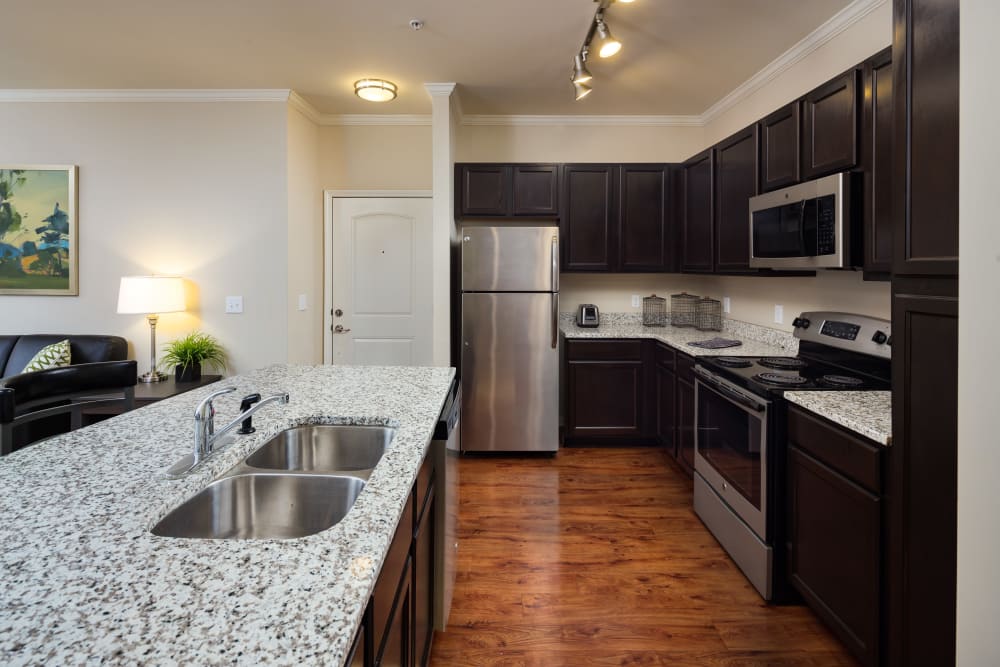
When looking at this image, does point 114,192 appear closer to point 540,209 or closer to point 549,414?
point 540,209

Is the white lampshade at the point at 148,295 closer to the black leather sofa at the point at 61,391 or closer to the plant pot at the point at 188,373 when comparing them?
the plant pot at the point at 188,373

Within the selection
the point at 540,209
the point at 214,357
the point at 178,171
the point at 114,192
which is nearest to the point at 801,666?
the point at 540,209

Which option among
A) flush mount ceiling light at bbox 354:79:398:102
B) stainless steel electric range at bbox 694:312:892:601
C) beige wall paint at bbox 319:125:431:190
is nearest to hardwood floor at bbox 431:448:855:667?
stainless steel electric range at bbox 694:312:892:601

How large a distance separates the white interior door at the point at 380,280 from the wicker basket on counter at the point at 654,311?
1.80 m

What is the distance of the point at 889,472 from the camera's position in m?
1.55

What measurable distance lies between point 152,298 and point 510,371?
8.13ft

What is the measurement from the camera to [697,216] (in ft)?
12.6

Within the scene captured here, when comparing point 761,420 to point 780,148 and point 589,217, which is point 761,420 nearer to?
point 780,148

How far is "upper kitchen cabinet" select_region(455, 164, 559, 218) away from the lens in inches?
164

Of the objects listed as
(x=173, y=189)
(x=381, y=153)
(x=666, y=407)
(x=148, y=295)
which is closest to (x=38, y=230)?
(x=173, y=189)

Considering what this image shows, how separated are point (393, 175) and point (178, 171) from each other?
1.56m

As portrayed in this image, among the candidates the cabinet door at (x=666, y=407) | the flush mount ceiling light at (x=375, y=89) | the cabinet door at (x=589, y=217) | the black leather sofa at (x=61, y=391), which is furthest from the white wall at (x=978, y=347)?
the flush mount ceiling light at (x=375, y=89)

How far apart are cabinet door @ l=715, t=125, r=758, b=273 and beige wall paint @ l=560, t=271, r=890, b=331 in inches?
14.0

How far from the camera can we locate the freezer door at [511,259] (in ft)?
12.6
